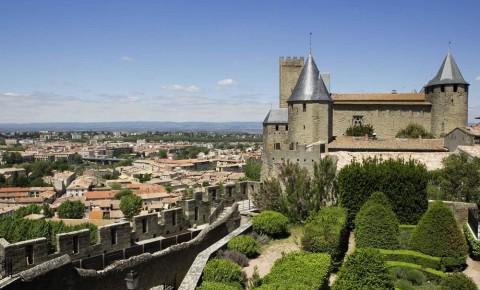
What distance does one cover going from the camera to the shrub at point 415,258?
49.4 feet

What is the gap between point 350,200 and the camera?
19.7m

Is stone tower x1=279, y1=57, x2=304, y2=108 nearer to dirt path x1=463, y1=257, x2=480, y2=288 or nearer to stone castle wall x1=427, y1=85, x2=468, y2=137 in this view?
stone castle wall x1=427, y1=85, x2=468, y2=137

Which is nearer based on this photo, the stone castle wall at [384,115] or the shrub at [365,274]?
the shrub at [365,274]

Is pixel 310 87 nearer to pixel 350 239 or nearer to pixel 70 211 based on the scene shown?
pixel 350 239

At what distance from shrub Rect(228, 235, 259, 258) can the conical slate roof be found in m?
14.8

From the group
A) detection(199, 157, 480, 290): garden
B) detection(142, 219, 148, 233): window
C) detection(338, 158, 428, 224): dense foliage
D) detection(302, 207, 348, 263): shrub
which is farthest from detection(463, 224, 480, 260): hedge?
detection(142, 219, 148, 233): window

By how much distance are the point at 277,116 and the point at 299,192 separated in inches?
556

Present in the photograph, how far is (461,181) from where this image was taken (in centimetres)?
2103

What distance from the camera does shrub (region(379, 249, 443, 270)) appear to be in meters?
15.1

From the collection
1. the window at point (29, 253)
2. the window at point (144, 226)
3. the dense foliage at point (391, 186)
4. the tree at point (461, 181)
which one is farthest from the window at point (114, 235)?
the tree at point (461, 181)

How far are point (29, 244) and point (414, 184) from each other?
48.0 ft

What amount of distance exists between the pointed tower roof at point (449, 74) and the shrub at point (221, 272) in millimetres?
33706

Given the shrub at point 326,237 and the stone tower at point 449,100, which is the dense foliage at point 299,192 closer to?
the shrub at point 326,237

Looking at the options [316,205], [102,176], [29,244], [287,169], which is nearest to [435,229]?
[316,205]
